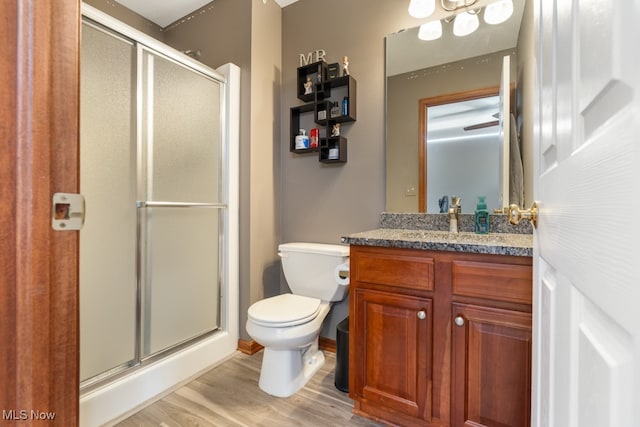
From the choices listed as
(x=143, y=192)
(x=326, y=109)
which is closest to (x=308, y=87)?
(x=326, y=109)

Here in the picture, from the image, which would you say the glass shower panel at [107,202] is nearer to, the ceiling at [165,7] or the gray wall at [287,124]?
the gray wall at [287,124]

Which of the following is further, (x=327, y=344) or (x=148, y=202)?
(x=327, y=344)

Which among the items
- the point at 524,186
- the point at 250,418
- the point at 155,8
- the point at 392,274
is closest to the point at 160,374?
the point at 250,418

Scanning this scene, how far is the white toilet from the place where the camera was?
157 centimetres

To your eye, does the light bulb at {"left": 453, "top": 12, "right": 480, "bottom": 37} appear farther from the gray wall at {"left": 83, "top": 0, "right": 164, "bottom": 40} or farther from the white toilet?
the gray wall at {"left": 83, "top": 0, "right": 164, "bottom": 40}

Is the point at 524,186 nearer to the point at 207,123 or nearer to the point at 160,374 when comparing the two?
the point at 207,123

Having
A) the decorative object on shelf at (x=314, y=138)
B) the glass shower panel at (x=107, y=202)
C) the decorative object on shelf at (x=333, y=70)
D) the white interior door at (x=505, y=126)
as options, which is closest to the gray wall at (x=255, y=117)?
the decorative object on shelf at (x=314, y=138)

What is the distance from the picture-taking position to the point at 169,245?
5.81 feet

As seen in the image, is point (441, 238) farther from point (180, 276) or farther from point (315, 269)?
point (180, 276)

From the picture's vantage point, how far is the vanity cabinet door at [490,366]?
3.52ft

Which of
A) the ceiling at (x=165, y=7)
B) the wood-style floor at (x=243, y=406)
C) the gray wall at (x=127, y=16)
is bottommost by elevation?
the wood-style floor at (x=243, y=406)

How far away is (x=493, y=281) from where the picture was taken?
1.12 meters

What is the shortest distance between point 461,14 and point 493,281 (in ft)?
4.98

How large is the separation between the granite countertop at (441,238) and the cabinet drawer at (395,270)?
0.06 metres
